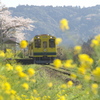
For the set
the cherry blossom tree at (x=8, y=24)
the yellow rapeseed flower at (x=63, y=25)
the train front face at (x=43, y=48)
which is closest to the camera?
the yellow rapeseed flower at (x=63, y=25)

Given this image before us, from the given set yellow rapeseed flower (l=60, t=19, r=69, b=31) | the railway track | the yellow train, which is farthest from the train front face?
yellow rapeseed flower (l=60, t=19, r=69, b=31)

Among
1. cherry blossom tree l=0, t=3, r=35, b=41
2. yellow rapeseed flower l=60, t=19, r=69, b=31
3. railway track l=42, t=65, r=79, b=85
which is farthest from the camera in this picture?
cherry blossom tree l=0, t=3, r=35, b=41

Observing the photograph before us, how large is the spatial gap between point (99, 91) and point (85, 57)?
1005 millimetres

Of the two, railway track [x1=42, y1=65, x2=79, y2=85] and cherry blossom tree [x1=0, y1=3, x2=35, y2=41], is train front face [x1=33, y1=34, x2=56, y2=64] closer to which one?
cherry blossom tree [x1=0, y1=3, x2=35, y2=41]

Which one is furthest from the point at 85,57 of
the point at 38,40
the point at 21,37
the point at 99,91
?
the point at 21,37

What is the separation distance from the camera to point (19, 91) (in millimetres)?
4715

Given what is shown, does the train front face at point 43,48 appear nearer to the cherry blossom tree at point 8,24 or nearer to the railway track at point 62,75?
the cherry blossom tree at point 8,24

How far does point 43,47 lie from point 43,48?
0.07 metres

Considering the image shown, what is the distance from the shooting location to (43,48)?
71.3 ft

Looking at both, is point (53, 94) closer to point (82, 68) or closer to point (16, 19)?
point (82, 68)

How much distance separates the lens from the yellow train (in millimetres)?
21344

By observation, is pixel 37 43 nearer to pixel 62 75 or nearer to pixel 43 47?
pixel 43 47

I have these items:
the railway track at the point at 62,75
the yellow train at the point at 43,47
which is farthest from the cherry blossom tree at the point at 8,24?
the railway track at the point at 62,75

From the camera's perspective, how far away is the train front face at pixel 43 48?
21.3m
